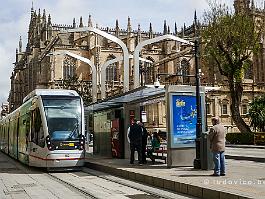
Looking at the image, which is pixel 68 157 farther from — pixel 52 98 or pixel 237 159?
pixel 237 159

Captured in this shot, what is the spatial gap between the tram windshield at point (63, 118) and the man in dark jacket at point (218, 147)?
7244mm

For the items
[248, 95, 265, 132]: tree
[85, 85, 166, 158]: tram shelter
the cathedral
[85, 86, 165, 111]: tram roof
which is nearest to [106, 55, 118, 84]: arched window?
the cathedral

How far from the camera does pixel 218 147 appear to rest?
39.3ft

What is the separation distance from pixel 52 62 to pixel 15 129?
5070cm

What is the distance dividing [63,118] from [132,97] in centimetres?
321

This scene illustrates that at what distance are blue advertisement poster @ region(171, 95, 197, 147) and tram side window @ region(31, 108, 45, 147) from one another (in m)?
5.52

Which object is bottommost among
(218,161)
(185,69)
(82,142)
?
(218,161)

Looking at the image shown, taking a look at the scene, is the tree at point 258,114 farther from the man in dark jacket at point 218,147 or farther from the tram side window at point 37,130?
the man in dark jacket at point 218,147

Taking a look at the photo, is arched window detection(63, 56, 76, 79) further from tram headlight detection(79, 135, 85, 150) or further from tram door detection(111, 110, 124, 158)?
tram headlight detection(79, 135, 85, 150)

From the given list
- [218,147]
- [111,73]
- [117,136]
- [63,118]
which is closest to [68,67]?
[111,73]

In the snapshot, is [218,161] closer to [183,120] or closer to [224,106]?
[183,120]

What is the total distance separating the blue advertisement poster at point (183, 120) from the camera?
50.8 ft

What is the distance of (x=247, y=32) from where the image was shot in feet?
126

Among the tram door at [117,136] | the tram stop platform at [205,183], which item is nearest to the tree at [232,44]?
the tram door at [117,136]
